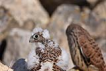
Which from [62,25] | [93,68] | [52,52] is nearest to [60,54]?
[52,52]

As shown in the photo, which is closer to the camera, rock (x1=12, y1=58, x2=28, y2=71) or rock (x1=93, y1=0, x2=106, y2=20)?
rock (x1=12, y1=58, x2=28, y2=71)

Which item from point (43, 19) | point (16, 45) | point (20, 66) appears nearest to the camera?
point (20, 66)

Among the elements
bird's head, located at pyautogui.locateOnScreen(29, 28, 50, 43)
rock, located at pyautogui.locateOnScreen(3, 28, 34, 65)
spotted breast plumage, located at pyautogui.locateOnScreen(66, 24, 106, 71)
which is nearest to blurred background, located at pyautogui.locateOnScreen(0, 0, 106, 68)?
rock, located at pyautogui.locateOnScreen(3, 28, 34, 65)

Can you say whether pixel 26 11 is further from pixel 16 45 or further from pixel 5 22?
pixel 16 45

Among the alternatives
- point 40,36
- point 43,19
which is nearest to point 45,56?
point 40,36

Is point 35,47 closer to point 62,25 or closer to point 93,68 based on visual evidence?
point 93,68

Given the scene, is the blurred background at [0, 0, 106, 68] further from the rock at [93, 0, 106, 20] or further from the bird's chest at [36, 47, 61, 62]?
the bird's chest at [36, 47, 61, 62]

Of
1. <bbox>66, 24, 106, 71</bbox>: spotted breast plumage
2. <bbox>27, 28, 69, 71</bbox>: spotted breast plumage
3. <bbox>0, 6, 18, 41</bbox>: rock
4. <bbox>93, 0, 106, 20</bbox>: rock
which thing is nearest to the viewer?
<bbox>27, 28, 69, 71</bbox>: spotted breast plumage
